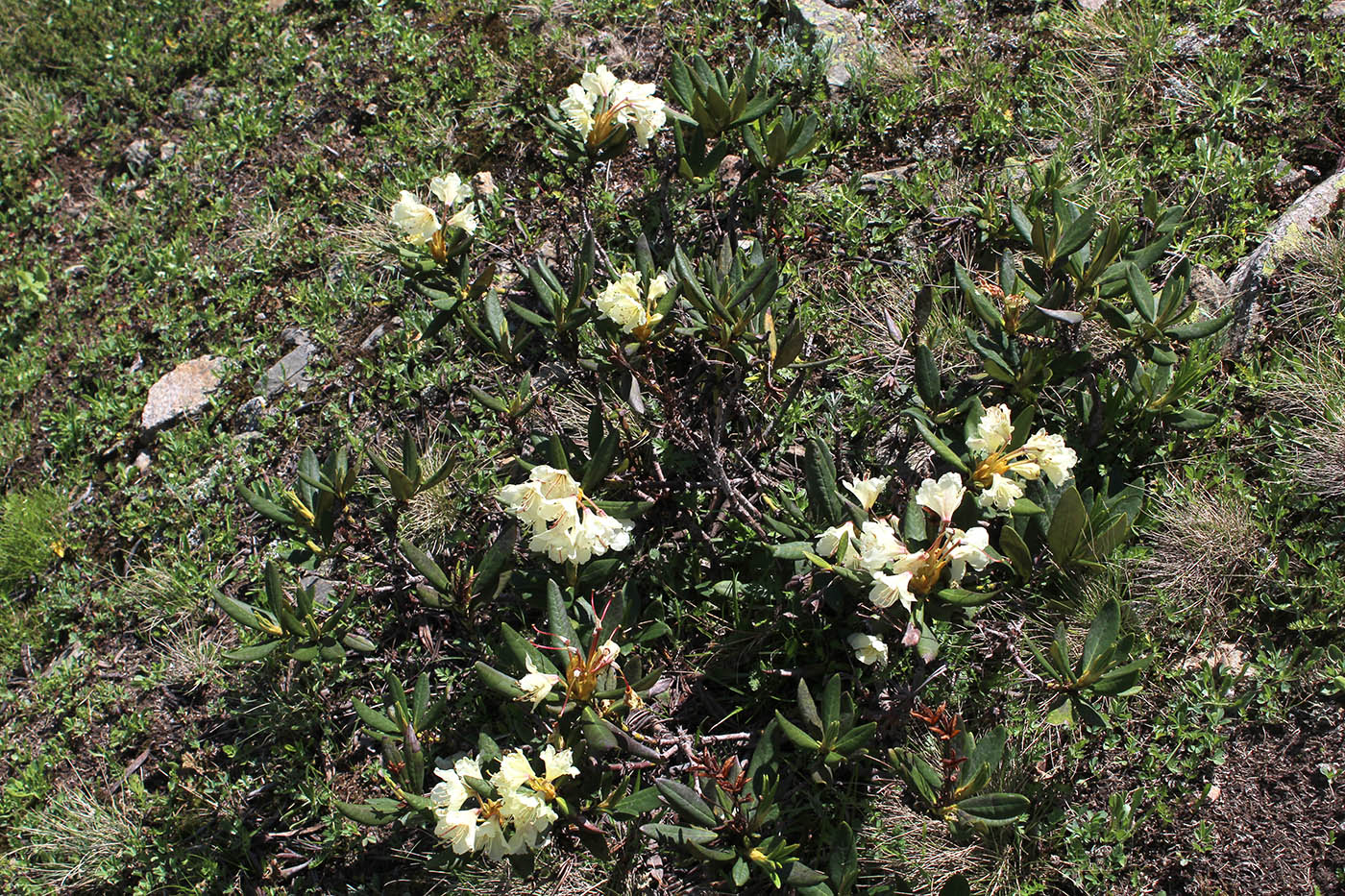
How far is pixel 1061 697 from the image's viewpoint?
2027mm

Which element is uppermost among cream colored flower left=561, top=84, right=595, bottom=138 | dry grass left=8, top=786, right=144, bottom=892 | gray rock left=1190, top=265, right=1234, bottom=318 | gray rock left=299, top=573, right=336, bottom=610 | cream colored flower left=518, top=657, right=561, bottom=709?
cream colored flower left=561, top=84, right=595, bottom=138

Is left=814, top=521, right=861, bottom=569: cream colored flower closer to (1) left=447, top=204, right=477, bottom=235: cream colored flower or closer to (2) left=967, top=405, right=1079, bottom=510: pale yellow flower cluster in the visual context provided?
(2) left=967, top=405, right=1079, bottom=510: pale yellow flower cluster

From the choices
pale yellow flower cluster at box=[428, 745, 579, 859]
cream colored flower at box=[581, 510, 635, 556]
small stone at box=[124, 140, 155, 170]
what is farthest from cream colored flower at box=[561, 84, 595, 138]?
small stone at box=[124, 140, 155, 170]

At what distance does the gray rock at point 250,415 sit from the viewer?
10.8 ft

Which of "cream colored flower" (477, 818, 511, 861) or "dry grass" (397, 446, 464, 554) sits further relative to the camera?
"dry grass" (397, 446, 464, 554)

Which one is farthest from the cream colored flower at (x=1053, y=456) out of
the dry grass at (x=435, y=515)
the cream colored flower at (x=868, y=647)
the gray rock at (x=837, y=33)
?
the gray rock at (x=837, y=33)

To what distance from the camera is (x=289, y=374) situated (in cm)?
334

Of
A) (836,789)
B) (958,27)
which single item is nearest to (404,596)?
(836,789)

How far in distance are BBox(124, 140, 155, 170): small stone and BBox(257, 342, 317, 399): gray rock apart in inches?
60.6

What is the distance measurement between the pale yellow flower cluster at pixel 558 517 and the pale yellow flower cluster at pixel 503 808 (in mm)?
414

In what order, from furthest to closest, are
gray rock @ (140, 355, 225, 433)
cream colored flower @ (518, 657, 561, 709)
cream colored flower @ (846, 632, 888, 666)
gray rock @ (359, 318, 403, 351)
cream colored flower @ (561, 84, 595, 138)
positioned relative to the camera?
gray rock @ (140, 355, 225, 433), gray rock @ (359, 318, 403, 351), cream colored flower @ (561, 84, 595, 138), cream colored flower @ (846, 632, 888, 666), cream colored flower @ (518, 657, 561, 709)

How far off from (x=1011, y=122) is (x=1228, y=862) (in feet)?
7.48

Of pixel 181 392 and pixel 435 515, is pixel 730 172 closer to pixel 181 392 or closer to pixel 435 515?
pixel 435 515

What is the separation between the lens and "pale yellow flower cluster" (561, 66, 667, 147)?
256 cm
